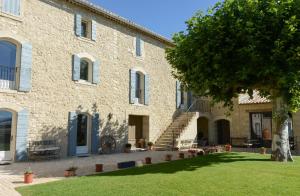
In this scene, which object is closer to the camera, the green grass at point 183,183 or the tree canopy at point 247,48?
the green grass at point 183,183

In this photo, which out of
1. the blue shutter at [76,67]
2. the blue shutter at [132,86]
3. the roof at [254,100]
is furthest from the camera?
the roof at [254,100]

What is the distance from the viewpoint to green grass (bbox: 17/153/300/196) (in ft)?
21.9

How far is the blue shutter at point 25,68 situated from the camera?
12580 millimetres

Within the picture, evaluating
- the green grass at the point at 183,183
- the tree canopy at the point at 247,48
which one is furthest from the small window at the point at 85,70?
the green grass at the point at 183,183

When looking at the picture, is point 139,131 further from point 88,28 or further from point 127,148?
point 88,28

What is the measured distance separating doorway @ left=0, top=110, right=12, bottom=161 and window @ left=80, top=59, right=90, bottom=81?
456 centimetres

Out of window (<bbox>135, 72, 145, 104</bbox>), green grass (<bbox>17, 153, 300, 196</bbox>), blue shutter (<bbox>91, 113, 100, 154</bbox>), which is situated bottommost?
green grass (<bbox>17, 153, 300, 196</bbox>)

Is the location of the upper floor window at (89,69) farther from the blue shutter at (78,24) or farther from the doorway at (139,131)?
the doorway at (139,131)

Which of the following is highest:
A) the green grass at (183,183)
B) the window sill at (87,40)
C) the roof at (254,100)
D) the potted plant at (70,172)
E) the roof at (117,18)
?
the roof at (117,18)

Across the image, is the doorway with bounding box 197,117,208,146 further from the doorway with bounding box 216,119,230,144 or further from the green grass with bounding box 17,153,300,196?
the green grass with bounding box 17,153,300,196

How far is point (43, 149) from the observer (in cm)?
1274

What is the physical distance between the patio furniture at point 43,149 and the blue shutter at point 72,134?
2.24 ft

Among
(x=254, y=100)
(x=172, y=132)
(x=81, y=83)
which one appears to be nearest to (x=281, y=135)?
(x=254, y=100)

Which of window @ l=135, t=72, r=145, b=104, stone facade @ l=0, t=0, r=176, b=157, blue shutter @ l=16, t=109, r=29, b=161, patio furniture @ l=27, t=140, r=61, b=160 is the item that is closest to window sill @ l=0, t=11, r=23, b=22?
stone facade @ l=0, t=0, r=176, b=157
